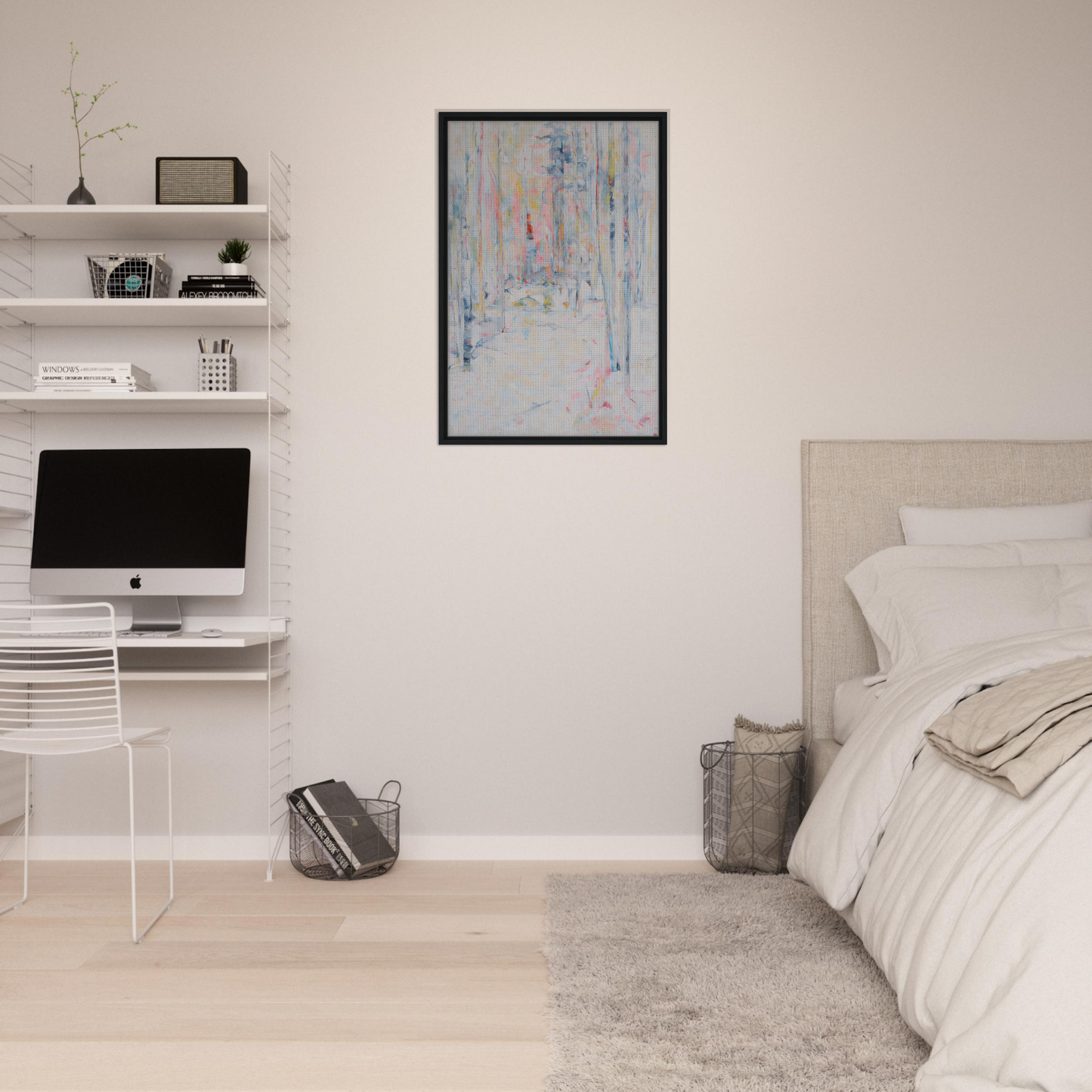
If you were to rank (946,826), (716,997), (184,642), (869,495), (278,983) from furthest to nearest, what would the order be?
(869,495)
(184,642)
(278,983)
(716,997)
(946,826)

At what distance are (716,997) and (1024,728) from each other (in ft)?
2.72

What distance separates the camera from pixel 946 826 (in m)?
1.79

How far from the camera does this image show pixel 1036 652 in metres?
2.02

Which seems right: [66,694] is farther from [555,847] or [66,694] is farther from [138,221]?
[555,847]

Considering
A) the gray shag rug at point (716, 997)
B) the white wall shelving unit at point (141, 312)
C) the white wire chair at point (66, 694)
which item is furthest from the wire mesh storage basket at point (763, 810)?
the white wall shelving unit at point (141, 312)

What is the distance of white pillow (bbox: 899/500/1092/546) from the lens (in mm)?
2842

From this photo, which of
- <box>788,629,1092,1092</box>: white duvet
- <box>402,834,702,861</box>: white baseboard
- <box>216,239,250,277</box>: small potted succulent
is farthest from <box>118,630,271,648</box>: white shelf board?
<box>788,629,1092,1092</box>: white duvet

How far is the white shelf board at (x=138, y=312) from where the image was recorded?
9.32 feet

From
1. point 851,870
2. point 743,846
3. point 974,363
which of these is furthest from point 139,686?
point 974,363

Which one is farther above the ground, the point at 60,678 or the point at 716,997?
the point at 60,678

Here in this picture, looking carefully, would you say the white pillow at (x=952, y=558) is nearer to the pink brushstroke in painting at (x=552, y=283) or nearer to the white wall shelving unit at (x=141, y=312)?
the pink brushstroke in painting at (x=552, y=283)

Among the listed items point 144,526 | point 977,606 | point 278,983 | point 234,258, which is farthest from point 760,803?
point 234,258

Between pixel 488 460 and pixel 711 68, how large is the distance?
57.1 inches

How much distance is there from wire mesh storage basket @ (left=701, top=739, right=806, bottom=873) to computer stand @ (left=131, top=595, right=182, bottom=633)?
1734 millimetres
